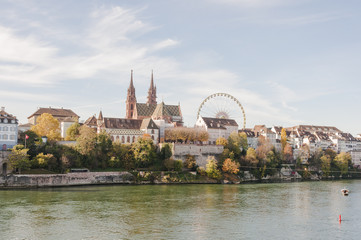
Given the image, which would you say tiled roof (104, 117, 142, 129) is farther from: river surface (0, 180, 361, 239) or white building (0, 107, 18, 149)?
river surface (0, 180, 361, 239)

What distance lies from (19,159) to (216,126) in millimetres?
43956

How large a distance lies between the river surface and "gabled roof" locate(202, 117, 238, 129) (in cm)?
3778

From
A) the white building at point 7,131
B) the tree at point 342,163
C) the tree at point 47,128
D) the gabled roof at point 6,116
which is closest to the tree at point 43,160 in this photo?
the white building at point 7,131

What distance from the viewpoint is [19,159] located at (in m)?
51.4

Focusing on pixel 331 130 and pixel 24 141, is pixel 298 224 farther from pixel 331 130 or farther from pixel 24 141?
pixel 331 130

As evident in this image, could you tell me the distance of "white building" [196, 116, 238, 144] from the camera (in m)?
83.4

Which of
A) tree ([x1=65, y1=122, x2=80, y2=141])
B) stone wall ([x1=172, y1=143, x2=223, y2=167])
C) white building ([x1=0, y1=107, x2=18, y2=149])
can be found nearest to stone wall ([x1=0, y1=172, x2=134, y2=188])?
white building ([x1=0, y1=107, x2=18, y2=149])

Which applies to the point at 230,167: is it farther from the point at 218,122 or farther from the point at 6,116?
the point at 6,116

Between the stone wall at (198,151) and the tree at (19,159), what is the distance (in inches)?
990

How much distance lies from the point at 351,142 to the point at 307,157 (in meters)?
32.1

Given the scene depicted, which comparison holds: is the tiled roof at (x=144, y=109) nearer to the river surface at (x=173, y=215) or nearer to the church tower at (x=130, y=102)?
the church tower at (x=130, y=102)

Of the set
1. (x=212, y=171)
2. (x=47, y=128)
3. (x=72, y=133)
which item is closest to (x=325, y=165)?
(x=212, y=171)

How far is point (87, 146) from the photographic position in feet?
194

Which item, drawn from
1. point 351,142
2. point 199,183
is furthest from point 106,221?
point 351,142
